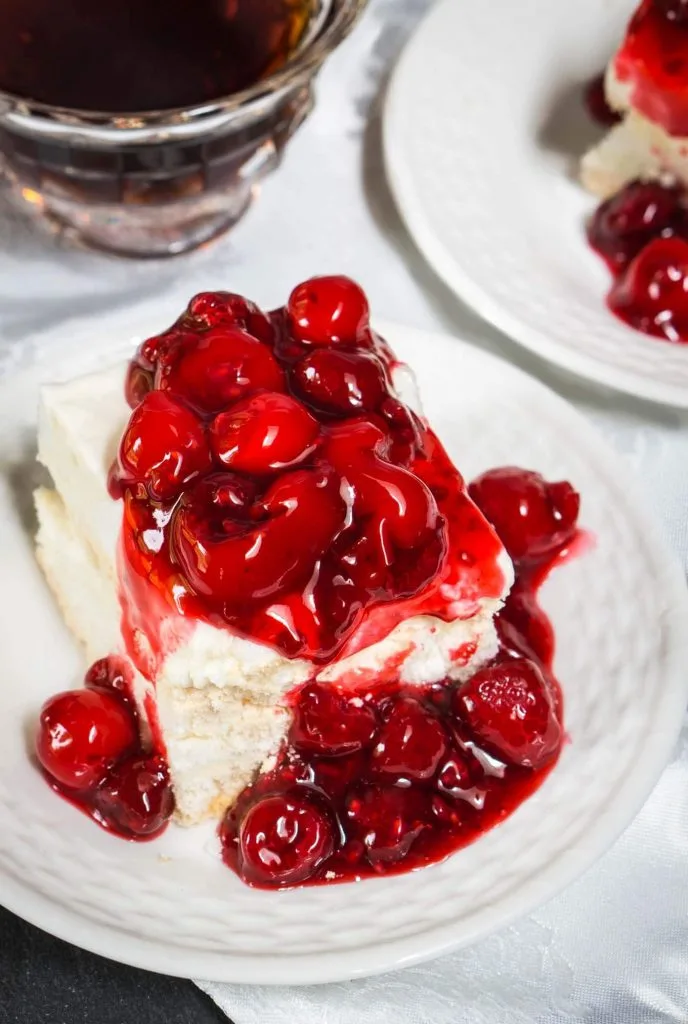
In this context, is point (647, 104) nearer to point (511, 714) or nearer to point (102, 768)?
point (511, 714)

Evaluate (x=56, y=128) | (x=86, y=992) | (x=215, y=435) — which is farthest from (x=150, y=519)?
(x=56, y=128)

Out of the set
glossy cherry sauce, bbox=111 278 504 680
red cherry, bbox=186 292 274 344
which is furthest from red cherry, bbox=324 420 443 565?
red cherry, bbox=186 292 274 344

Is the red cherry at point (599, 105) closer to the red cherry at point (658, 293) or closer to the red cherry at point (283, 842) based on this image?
the red cherry at point (658, 293)

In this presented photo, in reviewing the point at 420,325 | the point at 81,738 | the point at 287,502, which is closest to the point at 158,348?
the point at 287,502

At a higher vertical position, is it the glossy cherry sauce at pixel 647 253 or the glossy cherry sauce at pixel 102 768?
the glossy cherry sauce at pixel 647 253

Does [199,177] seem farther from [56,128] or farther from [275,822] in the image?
[275,822]

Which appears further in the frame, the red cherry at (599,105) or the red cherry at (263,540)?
the red cherry at (599,105)

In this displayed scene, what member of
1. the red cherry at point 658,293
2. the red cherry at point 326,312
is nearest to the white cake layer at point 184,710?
the red cherry at point 326,312
